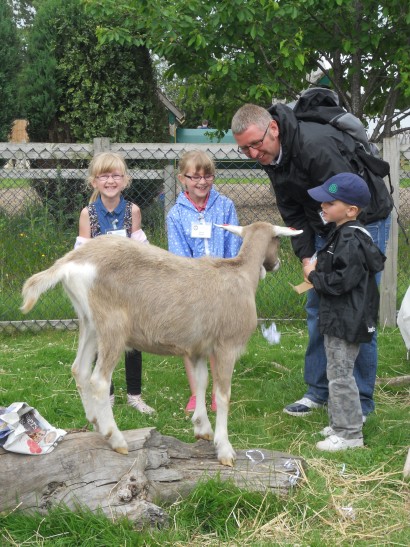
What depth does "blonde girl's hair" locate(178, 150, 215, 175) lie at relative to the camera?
527 centimetres

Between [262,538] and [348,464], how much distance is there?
3.71ft

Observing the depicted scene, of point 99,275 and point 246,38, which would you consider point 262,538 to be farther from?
point 246,38

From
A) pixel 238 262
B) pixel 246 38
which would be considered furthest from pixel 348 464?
pixel 246 38

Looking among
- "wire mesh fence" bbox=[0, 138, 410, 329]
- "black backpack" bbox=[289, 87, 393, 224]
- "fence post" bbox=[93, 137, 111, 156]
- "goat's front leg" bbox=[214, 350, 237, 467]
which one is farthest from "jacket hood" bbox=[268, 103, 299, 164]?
"fence post" bbox=[93, 137, 111, 156]

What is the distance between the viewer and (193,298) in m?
4.17

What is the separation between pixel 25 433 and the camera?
150 inches

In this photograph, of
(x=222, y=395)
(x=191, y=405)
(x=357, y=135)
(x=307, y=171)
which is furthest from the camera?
(x=191, y=405)

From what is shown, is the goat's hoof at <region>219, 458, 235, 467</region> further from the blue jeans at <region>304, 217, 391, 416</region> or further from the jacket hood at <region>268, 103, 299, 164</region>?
the jacket hood at <region>268, 103, 299, 164</region>

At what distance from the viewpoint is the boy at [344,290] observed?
183 inches

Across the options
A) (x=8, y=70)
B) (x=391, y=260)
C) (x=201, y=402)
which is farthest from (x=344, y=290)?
(x=8, y=70)

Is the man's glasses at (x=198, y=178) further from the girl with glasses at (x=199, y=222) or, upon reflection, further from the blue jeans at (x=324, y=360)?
the blue jeans at (x=324, y=360)

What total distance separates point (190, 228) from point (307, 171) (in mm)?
1026

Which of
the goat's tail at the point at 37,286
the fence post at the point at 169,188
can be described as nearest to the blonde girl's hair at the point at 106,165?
the goat's tail at the point at 37,286

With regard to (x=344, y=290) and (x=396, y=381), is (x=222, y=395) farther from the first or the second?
(x=396, y=381)
